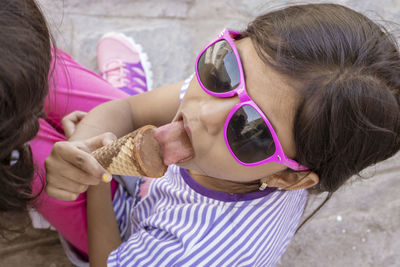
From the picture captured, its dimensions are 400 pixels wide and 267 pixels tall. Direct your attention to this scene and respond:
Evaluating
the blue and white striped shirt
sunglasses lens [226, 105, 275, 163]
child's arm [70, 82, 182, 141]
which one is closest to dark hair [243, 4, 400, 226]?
sunglasses lens [226, 105, 275, 163]

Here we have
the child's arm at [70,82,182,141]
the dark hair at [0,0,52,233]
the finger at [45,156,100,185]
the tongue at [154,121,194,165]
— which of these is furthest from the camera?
the child's arm at [70,82,182,141]

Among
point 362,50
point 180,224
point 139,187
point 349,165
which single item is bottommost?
point 139,187

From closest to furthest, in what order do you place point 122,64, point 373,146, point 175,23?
point 373,146
point 122,64
point 175,23

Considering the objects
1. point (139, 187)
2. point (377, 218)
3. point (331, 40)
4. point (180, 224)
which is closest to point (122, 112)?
point (139, 187)

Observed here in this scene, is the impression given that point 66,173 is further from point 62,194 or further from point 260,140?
point 260,140

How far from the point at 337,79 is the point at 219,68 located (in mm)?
428

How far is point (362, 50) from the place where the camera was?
135 cm

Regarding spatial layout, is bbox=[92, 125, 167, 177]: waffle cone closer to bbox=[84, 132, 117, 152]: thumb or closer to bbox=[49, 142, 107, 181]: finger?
bbox=[49, 142, 107, 181]: finger

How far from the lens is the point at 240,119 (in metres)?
1.45

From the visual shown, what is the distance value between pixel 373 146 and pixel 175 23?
216cm

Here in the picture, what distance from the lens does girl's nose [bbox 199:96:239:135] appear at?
1.49 meters

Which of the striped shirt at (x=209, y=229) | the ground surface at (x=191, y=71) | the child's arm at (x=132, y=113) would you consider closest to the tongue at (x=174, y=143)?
the striped shirt at (x=209, y=229)

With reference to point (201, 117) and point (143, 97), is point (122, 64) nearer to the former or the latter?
point (143, 97)

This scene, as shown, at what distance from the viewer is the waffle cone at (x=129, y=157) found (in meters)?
1.45
